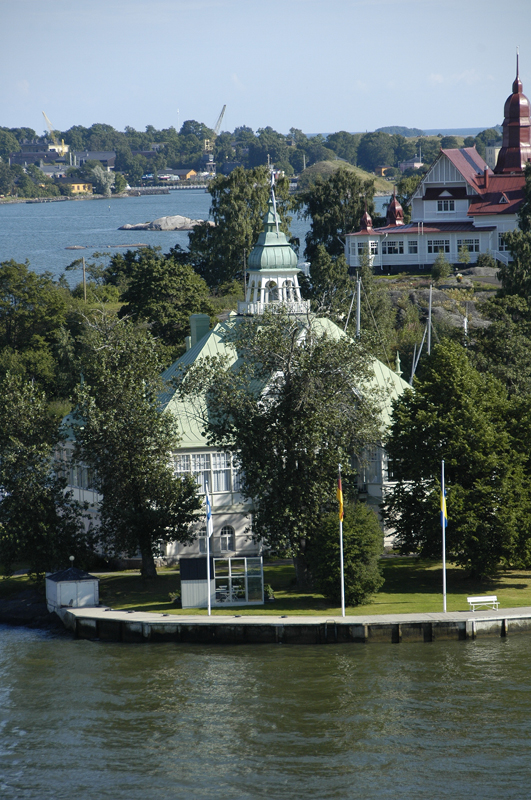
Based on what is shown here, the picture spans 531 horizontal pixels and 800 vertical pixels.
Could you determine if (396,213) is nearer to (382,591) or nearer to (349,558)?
(382,591)

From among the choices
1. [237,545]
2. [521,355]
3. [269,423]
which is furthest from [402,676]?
[521,355]

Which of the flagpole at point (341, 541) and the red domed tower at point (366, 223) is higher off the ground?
the red domed tower at point (366, 223)

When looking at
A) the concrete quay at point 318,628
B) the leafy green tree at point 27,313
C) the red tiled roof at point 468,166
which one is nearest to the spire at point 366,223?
the red tiled roof at point 468,166

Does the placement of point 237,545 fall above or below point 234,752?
above

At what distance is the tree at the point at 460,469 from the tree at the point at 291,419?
135 inches

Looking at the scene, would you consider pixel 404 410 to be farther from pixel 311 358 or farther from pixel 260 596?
pixel 260 596

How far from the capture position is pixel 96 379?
1978 inches

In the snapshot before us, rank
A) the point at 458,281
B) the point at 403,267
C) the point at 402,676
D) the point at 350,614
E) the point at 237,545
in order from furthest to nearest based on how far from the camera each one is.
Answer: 1. the point at 403,267
2. the point at 458,281
3. the point at 237,545
4. the point at 350,614
5. the point at 402,676

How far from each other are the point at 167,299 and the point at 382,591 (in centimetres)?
4586

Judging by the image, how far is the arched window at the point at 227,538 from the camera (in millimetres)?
56188

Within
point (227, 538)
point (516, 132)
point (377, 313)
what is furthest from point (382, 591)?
point (516, 132)

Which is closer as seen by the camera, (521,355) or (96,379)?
(96,379)

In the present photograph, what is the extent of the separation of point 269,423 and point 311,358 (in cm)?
341

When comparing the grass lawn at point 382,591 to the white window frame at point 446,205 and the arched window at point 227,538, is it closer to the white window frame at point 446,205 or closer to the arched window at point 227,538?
the arched window at point 227,538
